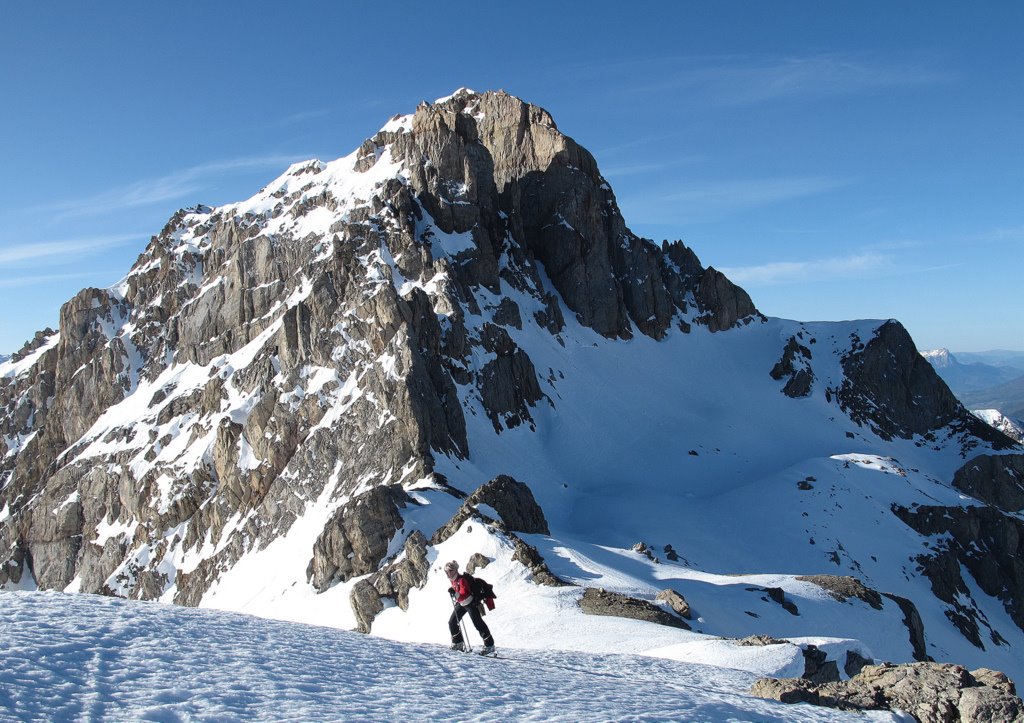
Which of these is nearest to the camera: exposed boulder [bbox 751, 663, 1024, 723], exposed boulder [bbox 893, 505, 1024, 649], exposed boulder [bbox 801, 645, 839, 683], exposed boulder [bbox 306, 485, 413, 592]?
exposed boulder [bbox 751, 663, 1024, 723]

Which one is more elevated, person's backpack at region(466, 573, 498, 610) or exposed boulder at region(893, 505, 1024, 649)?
person's backpack at region(466, 573, 498, 610)

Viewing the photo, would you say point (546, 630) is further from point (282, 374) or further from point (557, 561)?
point (282, 374)

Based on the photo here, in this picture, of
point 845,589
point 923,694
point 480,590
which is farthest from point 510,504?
point 923,694

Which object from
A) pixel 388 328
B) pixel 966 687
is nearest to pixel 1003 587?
pixel 388 328

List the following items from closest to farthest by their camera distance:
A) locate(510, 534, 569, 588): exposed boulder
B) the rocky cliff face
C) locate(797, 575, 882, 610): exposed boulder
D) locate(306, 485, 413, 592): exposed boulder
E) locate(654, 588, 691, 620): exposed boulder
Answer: locate(654, 588, 691, 620): exposed boulder, locate(510, 534, 569, 588): exposed boulder, locate(797, 575, 882, 610): exposed boulder, locate(306, 485, 413, 592): exposed boulder, the rocky cliff face

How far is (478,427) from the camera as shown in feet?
218

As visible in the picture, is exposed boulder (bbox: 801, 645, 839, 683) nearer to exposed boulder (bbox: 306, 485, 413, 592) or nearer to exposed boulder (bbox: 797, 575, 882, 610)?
exposed boulder (bbox: 797, 575, 882, 610)

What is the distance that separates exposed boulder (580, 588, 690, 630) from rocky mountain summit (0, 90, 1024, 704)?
Result: 1.10ft

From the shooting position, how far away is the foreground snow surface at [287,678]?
11.3 metres

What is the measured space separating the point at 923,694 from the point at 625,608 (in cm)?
1223

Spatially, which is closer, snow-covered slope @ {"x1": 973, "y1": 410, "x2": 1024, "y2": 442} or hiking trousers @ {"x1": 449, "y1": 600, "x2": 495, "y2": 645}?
hiking trousers @ {"x1": 449, "y1": 600, "x2": 495, "y2": 645}

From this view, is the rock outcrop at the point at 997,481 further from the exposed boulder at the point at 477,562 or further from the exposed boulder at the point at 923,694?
the exposed boulder at the point at 923,694

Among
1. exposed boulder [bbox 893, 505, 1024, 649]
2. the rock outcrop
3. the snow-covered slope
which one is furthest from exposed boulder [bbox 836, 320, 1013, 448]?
the snow-covered slope

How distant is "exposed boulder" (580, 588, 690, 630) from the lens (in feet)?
85.5
